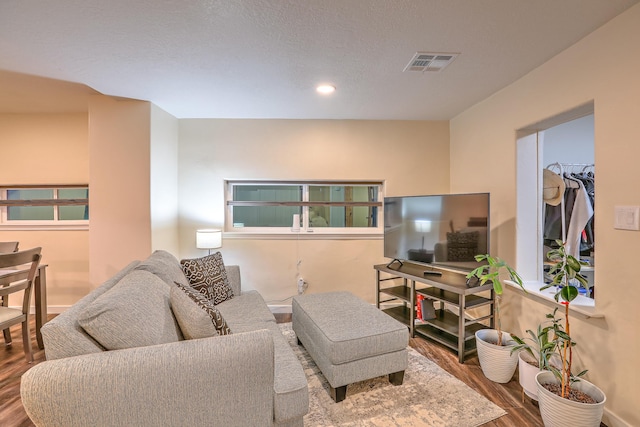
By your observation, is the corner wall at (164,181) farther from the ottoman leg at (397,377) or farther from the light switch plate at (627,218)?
the light switch plate at (627,218)

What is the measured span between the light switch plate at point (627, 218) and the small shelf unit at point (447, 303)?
3.36 feet

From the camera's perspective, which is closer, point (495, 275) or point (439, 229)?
point (495, 275)

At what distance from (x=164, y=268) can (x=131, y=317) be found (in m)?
0.81

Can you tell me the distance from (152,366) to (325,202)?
9.01 ft

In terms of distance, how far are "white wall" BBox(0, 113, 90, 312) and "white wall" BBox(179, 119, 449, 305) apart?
46.9 inches

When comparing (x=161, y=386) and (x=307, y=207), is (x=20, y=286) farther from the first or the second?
(x=307, y=207)

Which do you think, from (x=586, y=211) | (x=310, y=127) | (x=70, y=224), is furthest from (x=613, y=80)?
(x=70, y=224)

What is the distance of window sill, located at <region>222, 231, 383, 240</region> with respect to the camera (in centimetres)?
358

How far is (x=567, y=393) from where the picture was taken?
1.63m

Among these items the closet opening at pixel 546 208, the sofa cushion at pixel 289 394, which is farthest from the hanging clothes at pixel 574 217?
the sofa cushion at pixel 289 394

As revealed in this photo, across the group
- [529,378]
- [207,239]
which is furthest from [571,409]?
[207,239]

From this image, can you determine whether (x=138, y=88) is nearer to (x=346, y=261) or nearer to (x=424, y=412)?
(x=346, y=261)

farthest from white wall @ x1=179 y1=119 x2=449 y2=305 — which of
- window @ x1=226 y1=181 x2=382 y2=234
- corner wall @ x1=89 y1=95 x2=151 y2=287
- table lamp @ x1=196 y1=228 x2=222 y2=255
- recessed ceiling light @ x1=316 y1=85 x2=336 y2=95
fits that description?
recessed ceiling light @ x1=316 y1=85 x2=336 y2=95

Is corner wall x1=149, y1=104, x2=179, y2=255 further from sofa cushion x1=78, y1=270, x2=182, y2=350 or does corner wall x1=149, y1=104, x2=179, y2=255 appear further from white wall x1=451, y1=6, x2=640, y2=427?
white wall x1=451, y1=6, x2=640, y2=427
